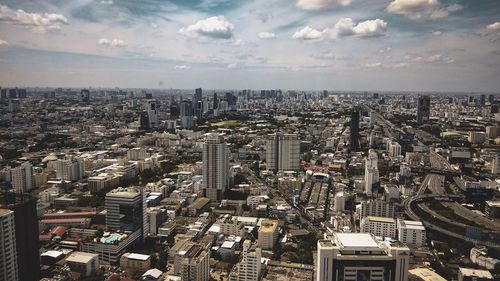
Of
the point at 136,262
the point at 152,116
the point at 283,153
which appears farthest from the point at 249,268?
the point at 152,116

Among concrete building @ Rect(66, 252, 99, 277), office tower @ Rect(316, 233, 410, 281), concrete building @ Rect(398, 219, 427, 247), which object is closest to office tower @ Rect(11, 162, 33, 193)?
concrete building @ Rect(66, 252, 99, 277)

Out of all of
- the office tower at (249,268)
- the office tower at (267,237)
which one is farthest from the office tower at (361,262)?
the office tower at (267,237)

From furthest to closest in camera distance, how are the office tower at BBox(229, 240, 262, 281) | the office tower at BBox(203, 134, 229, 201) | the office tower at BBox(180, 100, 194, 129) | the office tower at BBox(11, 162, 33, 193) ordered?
1. the office tower at BBox(180, 100, 194, 129)
2. the office tower at BBox(203, 134, 229, 201)
3. the office tower at BBox(11, 162, 33, 193)
4. the office tower at BBox(229, 240, 262, 281)

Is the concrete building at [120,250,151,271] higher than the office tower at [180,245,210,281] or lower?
lower

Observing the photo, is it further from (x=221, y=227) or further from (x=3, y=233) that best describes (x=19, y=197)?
(x=221, y=227)

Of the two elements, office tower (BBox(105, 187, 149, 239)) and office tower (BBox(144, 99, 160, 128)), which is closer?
office tower (BBox(105, 187, 149, 239))

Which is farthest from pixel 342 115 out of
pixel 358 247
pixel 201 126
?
pixel 358 247

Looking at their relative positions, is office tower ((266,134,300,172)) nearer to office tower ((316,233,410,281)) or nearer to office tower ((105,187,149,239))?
office tower ((105,187,149,239))
